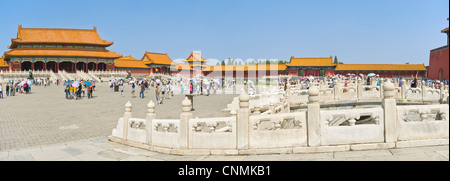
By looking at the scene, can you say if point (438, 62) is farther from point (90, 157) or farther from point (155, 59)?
point (155, 59)

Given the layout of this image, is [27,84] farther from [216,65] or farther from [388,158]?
[216,65]

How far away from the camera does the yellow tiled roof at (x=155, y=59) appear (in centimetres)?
6488

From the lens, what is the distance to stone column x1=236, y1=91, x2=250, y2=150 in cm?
549

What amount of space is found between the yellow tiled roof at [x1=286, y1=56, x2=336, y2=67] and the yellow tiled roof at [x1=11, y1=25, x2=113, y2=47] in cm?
3503

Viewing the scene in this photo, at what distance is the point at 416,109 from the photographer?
5492 mm

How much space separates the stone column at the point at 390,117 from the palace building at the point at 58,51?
5370cm

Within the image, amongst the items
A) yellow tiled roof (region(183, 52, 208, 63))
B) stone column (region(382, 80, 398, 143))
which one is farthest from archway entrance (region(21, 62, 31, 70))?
stone column (region(382, 80, 398, 143))

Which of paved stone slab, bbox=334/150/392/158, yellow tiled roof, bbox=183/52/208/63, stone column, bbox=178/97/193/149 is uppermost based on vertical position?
yellow tiled roof, bbox=183/52/208/63

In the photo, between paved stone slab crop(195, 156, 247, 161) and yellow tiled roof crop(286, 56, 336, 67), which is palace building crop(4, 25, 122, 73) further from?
paved stone slab crop(195, 156, 247, 161)

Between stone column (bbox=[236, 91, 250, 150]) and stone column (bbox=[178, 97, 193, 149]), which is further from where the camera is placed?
stone column (bbox=[178, 97, 193, 149])

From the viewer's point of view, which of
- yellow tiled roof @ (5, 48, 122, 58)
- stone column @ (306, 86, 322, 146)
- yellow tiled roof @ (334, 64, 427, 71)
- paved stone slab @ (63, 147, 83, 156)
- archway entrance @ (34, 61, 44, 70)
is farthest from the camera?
archway entrance @ (34, 61, 44, 70)

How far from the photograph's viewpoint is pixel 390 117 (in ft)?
17.7
